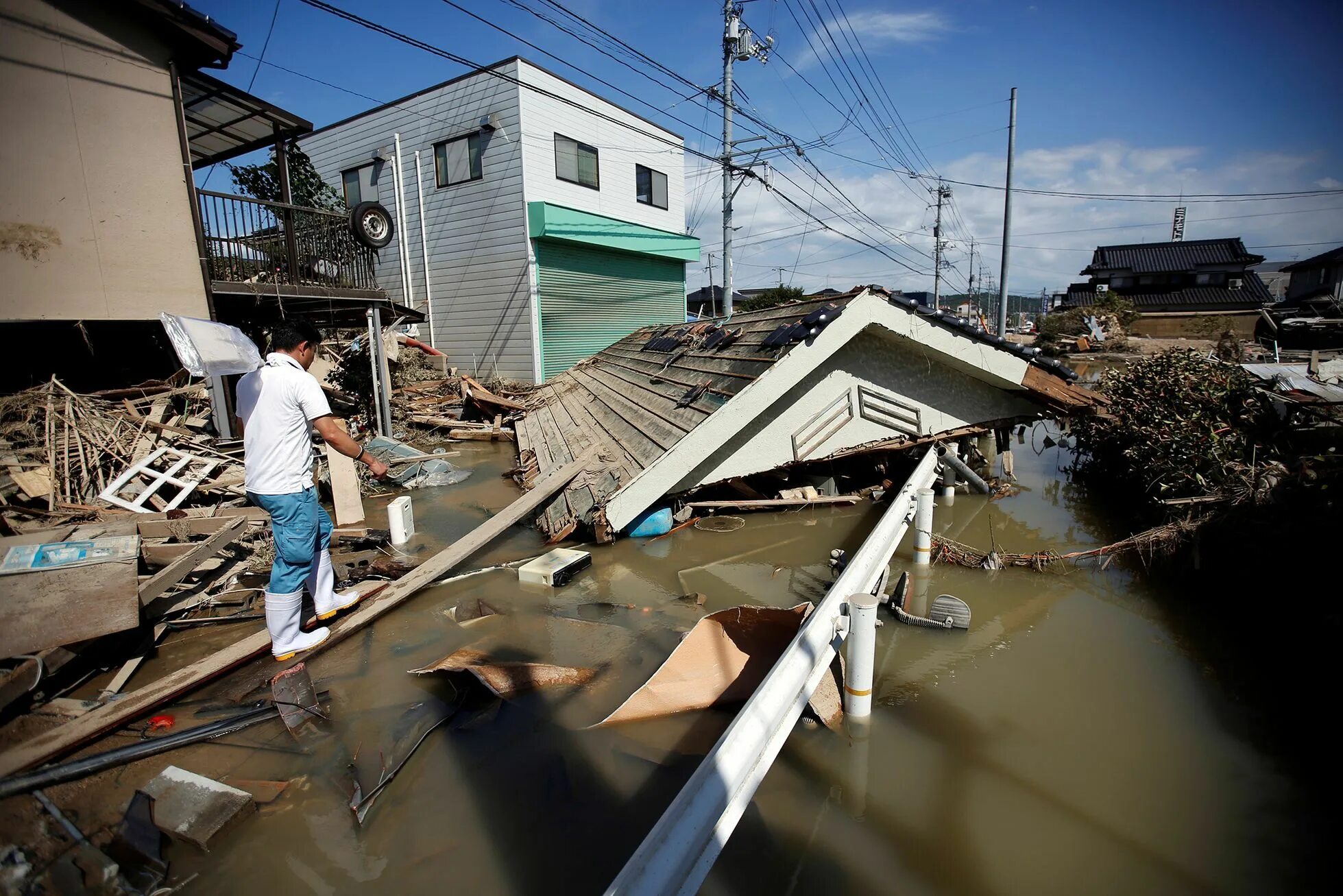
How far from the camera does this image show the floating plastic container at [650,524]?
6.43 meters

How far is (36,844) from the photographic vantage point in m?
2.45

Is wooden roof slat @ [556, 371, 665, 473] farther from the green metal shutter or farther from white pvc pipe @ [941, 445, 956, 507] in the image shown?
the green metal shutter

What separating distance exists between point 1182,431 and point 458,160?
18.1 meters

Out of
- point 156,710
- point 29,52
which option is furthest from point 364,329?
point 156,710

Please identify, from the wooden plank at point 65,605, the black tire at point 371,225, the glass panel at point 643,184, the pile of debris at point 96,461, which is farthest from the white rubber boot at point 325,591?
the glass panel at point 643,184

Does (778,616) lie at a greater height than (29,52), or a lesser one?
lesser

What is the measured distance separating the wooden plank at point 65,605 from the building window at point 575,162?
15681mm

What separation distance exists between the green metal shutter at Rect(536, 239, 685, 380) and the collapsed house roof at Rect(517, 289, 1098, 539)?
931 cm

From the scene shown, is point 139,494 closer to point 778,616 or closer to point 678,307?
point 778,616

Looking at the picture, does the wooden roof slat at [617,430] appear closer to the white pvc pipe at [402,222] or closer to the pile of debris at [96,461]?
the pile of debris at [96,461]

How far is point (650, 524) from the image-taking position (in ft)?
21.1

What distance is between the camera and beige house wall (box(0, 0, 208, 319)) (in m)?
6.57

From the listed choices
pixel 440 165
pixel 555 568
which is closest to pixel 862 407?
pixel 555 568

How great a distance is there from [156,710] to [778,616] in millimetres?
3727
